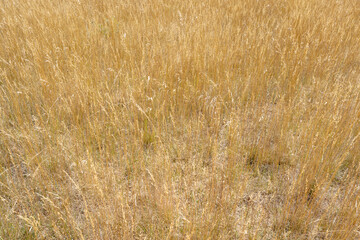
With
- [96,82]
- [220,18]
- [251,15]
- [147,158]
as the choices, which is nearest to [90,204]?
[147,158]

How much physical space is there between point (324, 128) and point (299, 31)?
196 cm

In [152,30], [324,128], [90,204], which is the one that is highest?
[152,30]

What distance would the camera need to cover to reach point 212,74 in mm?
2654

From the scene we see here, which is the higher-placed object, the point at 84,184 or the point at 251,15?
the point at 251,15

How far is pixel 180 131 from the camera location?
216cm

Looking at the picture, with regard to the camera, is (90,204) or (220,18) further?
(220,18)

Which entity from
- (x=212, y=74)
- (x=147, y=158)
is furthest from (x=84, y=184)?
(x=212, y=74)

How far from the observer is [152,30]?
3428mm

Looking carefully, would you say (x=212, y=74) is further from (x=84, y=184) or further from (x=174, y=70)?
(x=84, y=184)

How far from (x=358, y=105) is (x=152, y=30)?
2478 millimetres

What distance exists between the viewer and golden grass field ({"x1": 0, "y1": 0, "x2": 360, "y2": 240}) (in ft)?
4.78

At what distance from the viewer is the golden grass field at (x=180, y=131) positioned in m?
1.46

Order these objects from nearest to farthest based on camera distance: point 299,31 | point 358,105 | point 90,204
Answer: point 90,204 < point 358,105 < point 299,31

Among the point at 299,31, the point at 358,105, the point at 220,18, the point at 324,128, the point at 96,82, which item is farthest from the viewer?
the point at 220,18
